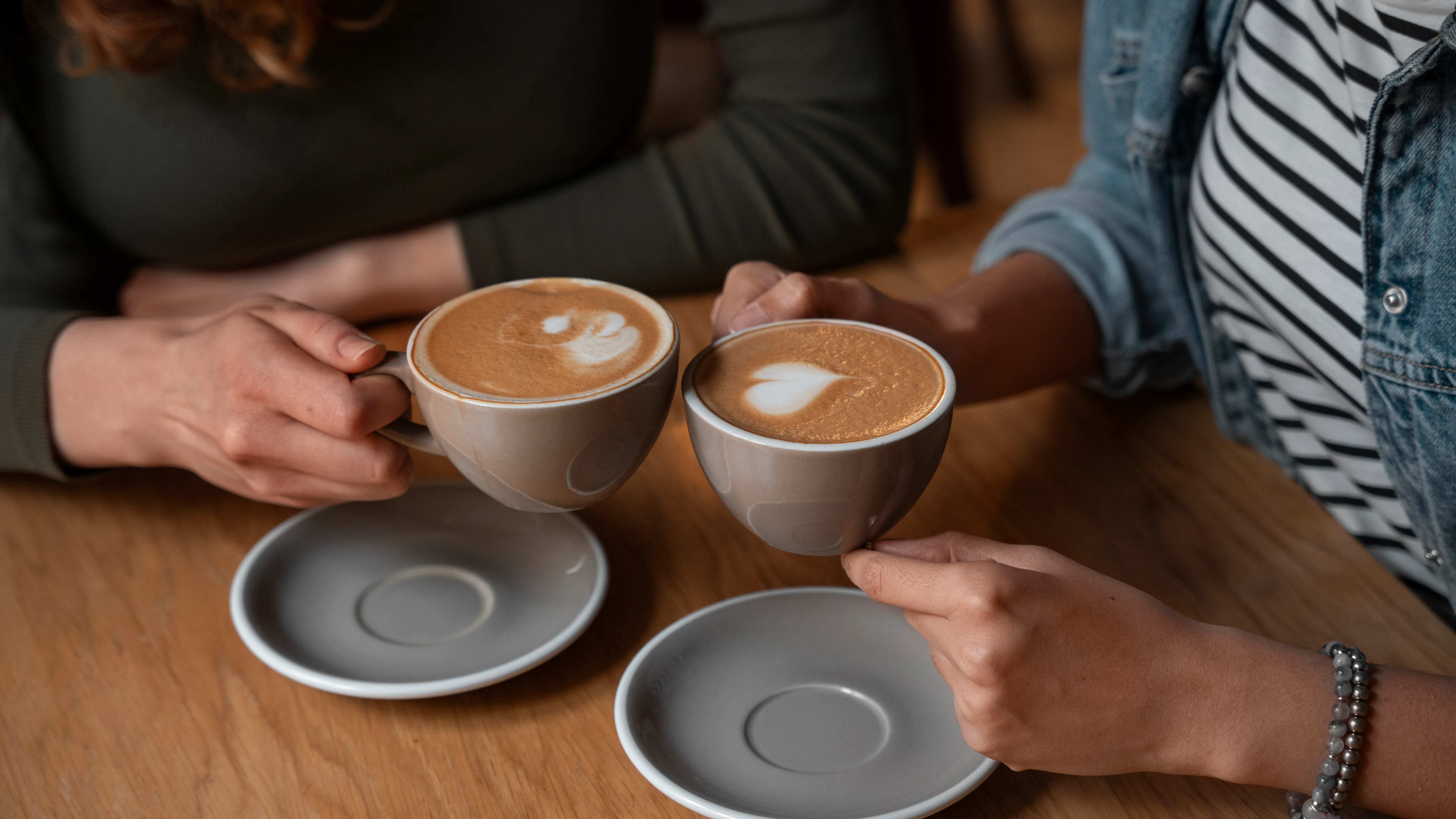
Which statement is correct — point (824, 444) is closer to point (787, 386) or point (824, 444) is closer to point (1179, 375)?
point (787, 386)

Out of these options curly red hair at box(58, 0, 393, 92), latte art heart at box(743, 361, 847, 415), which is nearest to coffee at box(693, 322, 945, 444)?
latte art heart at box(743, 361, 847, 415)

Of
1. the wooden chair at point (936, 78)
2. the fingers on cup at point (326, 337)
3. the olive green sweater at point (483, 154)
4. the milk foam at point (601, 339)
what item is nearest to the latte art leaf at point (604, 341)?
the milk foam at point (601, 339)

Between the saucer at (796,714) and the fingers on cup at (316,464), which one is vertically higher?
the fingers on cup at (316,464)

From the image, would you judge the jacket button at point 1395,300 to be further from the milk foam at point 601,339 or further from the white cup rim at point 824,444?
the milk foam at point 601,339

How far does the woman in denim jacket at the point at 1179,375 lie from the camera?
47 centimetres

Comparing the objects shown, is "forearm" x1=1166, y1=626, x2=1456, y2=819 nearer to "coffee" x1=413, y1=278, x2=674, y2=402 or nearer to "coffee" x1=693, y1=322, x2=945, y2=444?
"coffee" x1=693, y1=322, x2=945, y2=444

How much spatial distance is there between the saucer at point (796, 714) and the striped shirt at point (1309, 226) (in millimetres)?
339

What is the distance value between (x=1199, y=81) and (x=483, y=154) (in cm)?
64

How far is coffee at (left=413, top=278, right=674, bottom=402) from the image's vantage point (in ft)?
1.68

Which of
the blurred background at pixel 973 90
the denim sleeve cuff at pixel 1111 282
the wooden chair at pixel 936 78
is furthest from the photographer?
the wooden chair at pixel 936 78

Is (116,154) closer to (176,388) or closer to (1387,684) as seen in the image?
(176,388)

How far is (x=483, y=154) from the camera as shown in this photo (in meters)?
1.01

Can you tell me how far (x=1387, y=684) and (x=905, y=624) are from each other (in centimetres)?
24

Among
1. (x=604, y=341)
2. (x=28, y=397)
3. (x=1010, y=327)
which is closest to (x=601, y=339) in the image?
(x=604, y=341)
